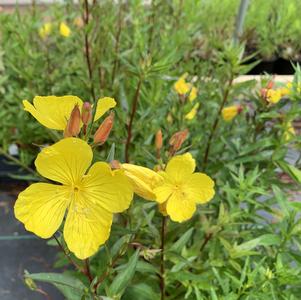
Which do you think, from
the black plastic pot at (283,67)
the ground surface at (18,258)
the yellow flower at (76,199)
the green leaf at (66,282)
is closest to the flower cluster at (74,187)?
the yellow flower at (76,199)

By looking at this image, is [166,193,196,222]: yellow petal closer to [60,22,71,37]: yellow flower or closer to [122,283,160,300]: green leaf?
[122,283,160,300]: green leaf

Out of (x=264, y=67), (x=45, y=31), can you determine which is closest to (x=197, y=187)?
(x=45, y=31)

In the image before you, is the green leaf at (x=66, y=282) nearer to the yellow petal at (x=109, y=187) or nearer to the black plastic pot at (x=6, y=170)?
the yellow petal at (x=109, y=187)

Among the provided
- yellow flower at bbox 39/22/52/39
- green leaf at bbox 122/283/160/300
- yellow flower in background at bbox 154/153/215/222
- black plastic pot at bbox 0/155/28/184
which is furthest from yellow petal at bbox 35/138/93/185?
yellow flower at bbox 39/22/52/39

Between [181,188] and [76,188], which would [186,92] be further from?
[76,188]

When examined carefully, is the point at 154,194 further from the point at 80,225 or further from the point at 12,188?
the point at 12,188
